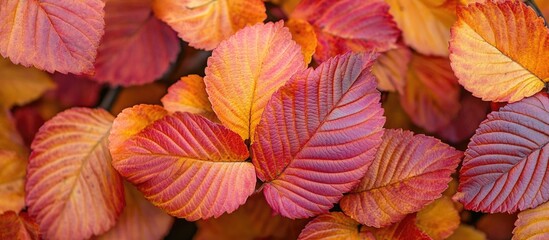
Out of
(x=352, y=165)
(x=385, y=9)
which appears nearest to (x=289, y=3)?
(x=385, y=9)

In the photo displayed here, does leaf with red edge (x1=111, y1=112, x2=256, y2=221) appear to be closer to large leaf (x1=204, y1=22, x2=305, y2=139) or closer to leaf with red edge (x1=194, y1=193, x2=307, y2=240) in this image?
large leaf (x1=204, y1=22, x2=305, y2=139)

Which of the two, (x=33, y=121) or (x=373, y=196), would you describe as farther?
(x=33, y=121)

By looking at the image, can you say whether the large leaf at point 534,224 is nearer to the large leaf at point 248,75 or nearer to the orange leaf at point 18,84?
the large leaf at point 248,75

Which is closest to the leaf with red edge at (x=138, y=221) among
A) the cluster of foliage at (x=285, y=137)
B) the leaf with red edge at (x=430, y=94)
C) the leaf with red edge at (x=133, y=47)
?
the cluster of foliage at (x=285, y=137)

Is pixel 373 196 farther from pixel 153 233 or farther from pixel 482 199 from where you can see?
pixel 153 233

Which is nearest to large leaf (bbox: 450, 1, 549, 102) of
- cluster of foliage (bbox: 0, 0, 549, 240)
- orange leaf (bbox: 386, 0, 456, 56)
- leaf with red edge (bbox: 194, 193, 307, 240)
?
cluster of foliage (bbox: 0, 0, 549, 240)
